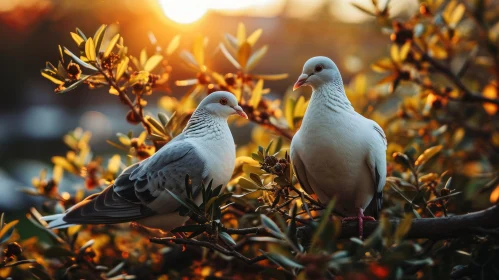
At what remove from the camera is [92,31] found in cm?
398

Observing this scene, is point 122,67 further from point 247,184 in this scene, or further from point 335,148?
point 335,148

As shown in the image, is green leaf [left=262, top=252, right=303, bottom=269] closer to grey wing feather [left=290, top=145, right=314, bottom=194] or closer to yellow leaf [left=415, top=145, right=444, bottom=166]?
grey wing feather [left=290, top=145, right=314, bottom=194]

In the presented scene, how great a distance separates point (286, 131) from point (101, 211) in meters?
0.88

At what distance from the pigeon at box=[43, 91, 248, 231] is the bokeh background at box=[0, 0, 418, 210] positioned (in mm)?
533

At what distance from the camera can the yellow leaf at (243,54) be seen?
2.10 metres

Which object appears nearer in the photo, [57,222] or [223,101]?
[57,222]

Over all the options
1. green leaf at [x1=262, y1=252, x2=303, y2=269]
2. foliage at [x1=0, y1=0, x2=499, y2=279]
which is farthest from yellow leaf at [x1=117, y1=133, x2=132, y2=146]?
green leaf at [x1=262, y1=252, x2=303, y2=269]

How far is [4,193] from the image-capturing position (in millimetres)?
7570

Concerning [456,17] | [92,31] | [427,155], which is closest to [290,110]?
[427,155]

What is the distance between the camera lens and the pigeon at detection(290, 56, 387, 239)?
1683 mm

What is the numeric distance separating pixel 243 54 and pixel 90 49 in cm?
70

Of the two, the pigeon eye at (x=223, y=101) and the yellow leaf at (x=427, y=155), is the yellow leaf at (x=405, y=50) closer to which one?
the yellow leaf at (x=427, y=155)

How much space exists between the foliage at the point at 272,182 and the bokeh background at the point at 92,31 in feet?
0.75

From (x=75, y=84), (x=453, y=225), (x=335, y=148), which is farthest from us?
(x=335, y=148)
